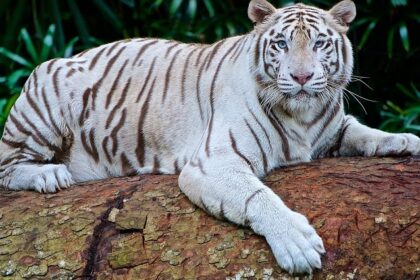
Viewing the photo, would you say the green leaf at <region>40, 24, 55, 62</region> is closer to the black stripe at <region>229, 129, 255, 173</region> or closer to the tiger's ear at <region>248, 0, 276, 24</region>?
the tiger's ear at <region>248, 0, 276, 24</region>

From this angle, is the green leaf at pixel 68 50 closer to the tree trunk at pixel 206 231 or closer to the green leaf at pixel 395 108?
the green leaf at pixel 395 108

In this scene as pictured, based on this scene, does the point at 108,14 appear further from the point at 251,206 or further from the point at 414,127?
the point at 251,206

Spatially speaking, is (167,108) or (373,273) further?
(167,108)

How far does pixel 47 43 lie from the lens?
22.5 feet

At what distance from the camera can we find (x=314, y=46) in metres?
3.71

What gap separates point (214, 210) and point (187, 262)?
27 cm

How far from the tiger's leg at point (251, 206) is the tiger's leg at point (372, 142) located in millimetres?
626

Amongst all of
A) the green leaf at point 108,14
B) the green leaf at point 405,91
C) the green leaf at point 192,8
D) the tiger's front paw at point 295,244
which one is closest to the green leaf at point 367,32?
the green leaf at point 405,91

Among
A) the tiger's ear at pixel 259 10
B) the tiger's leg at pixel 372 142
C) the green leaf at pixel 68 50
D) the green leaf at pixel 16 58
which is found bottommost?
the green leaf at pixel 16 58

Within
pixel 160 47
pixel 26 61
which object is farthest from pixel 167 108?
pixel 26 61

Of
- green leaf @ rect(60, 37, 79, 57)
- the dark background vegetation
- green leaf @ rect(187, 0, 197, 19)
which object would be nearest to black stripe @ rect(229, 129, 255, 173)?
the dark background vegetation

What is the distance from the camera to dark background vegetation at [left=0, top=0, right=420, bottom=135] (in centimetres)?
Result: 680

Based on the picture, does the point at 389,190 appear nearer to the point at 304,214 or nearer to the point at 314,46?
the point at 304,214

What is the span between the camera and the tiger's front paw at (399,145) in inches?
151
